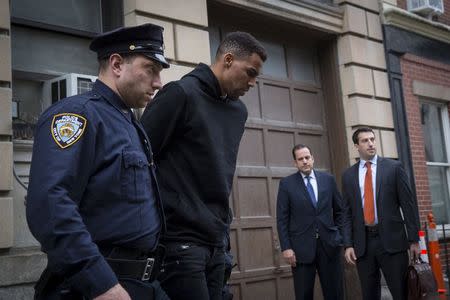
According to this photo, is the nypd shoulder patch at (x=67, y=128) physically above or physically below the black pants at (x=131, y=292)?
above

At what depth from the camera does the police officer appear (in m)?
1.99

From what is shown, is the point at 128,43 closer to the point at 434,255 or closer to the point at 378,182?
the point at 378,182

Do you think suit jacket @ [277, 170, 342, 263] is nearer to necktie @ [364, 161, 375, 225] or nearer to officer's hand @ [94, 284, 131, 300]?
necktie @ [364, 161, 375, 225]

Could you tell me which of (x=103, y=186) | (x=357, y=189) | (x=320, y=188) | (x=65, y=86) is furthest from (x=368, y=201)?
(x=103, y=186)

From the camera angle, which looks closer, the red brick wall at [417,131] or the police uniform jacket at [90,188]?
the police uniform jacket at [90,188]

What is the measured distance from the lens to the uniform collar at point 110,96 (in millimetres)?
2424

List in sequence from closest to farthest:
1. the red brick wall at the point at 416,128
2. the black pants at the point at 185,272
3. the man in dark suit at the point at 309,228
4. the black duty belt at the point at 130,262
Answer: the black duty belt at the point at 130,262
the black pants at the point at 185,272
the man in dark suit at the point at 309,228
the red brick wall at the point at 416,128

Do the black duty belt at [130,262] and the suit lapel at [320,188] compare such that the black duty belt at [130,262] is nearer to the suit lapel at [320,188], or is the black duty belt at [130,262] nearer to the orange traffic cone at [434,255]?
the suit lapel at [320,188]

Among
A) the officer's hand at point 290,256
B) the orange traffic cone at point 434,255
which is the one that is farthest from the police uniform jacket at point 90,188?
the orange traffic cone at point 434,255

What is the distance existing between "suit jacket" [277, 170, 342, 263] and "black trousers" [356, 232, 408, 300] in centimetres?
34

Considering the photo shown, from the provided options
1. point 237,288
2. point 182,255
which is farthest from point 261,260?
A: point 182,255

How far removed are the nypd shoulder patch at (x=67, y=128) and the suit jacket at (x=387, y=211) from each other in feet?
13.7

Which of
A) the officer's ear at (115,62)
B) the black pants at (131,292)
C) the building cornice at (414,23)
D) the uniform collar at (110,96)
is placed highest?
the building cornice at (414,23)

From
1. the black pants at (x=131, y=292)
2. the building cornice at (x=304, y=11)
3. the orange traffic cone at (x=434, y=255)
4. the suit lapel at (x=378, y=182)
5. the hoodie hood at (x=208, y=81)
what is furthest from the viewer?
the orange traffic cone at (x=434, y=255)
